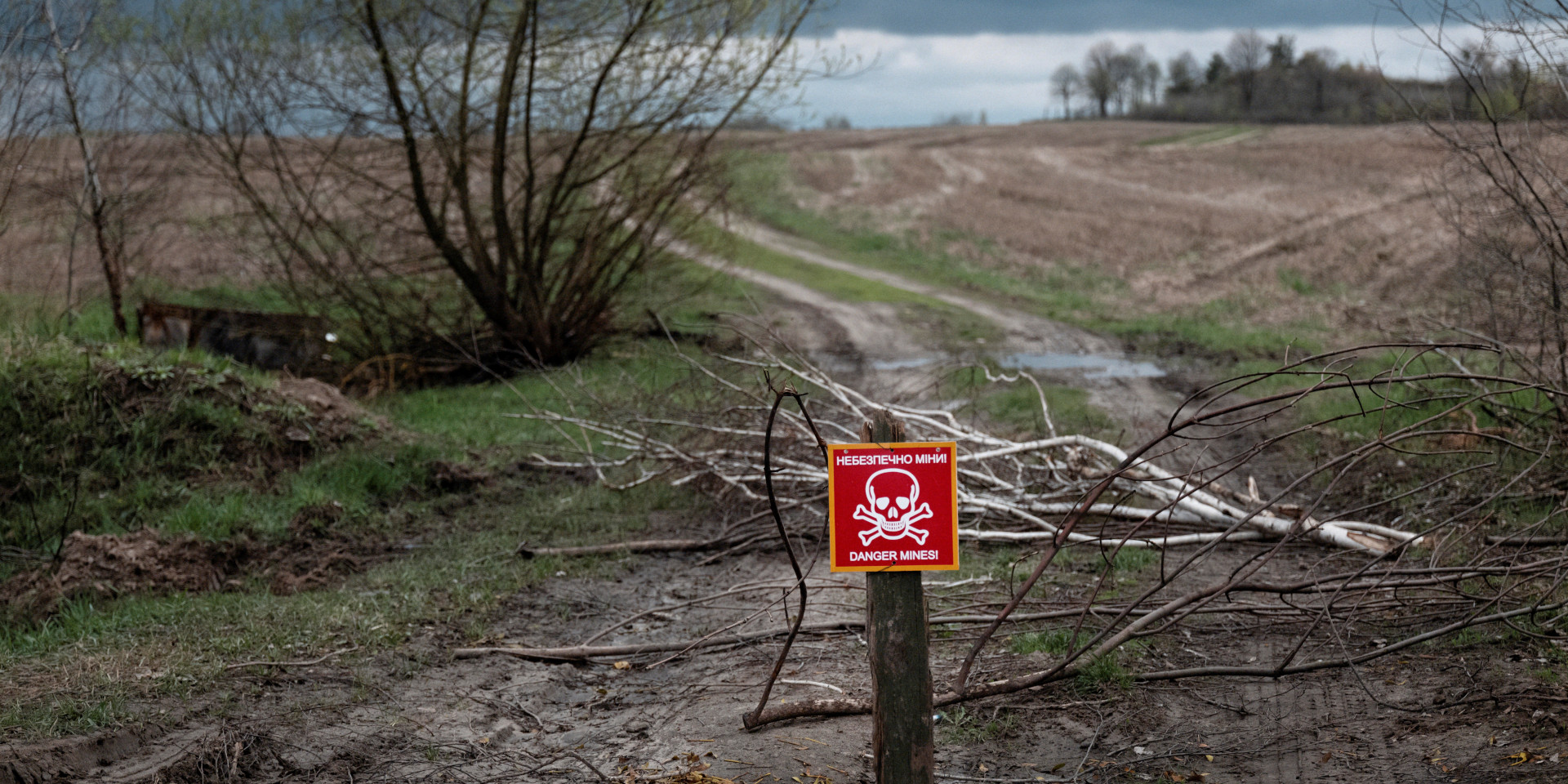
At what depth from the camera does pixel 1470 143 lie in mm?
7352

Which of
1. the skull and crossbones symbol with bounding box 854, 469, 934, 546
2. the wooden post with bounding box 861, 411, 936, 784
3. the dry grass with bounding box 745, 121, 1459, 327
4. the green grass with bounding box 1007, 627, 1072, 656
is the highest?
the dry grass with bounding box 745, 121, 1459, 327

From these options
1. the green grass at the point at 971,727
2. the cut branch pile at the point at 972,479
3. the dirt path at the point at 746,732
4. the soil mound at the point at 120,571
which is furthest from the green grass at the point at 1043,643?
the soil mound at the point at 120,571

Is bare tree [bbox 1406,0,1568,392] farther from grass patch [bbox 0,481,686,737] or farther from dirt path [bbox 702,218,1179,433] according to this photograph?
grass patch [bbox 0,481,686,737]

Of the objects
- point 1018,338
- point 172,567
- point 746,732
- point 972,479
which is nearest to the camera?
point 746,732

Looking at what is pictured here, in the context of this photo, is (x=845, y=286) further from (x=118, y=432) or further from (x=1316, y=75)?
(x=1316, y=75)

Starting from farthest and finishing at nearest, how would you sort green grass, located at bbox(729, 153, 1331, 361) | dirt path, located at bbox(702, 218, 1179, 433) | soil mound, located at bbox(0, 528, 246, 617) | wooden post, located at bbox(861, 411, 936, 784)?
green grass, located at bbox(729, 153, 1331, 361)
dirt path, located at bbox(702, 218, 1179, 433)
soil mound, located at bbox(0, 528, 246, 617)
wooden post, located at bbox(861, 411, 936, 784)

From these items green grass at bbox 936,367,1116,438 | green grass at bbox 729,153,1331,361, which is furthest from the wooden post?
green grass at bbox 729,153,1331,361

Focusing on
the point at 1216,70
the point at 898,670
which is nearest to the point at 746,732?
the point at 898,670

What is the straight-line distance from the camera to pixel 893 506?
10.1ft

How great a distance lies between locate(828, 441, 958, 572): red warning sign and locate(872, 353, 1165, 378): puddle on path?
1004 cm

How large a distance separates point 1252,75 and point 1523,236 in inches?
2773

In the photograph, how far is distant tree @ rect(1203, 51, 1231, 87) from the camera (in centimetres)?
8456

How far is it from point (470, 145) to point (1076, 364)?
7.95 m

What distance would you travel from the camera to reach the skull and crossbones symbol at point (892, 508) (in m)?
3.06
